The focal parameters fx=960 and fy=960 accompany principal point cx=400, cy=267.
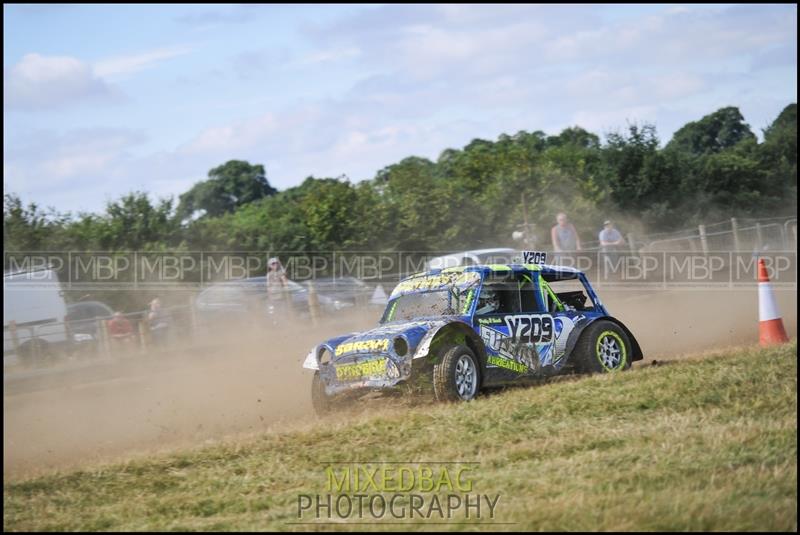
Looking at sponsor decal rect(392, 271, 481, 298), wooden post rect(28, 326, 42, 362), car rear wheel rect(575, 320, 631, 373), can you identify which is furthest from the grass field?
wooden post rect(28, 326, 42, 362)

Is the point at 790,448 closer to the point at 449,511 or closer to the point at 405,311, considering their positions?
the point at 449,511

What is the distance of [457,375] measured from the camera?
9.50m

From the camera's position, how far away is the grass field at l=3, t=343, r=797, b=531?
5488 mm

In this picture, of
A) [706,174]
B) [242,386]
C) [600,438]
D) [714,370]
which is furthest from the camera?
[706,174]

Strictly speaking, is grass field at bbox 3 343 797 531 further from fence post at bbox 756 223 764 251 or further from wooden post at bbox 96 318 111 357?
fence post at bbox 756 223 764 251

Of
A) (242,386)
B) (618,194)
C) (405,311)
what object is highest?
(618,194)

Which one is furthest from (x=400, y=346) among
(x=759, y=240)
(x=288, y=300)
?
(x=759, y=240)

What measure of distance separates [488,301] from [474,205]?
22168 mm

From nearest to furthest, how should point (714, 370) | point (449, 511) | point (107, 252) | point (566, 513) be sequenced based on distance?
point (566, 513), point (449, 511), point (714, 370), point (107, 252)

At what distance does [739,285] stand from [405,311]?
564 inches

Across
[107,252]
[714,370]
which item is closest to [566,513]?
[714,370]

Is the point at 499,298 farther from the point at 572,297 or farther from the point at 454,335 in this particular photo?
the point at 572,297

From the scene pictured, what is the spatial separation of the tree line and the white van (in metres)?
5.59

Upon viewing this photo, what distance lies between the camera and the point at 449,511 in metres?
5.76
